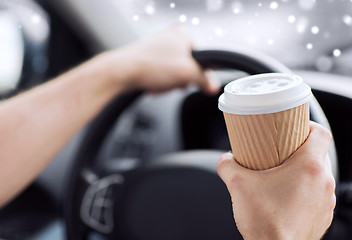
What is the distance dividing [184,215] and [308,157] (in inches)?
15.9

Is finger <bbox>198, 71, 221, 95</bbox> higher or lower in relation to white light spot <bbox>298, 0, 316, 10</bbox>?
lower

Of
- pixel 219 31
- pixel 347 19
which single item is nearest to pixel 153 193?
pixel 219 31

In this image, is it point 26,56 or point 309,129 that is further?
point 26,56

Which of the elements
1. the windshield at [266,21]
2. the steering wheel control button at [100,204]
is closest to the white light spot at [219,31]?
the windshield at [266,21]

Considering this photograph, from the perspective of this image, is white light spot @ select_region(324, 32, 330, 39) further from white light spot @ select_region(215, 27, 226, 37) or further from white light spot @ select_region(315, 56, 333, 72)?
white light spot @ select_region(315, 56, 333, 72)

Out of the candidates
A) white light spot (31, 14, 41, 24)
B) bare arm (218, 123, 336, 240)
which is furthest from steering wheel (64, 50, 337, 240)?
white light spot (31, 14, 41, 24)

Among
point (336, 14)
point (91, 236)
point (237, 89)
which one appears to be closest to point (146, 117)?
point (91, 236)

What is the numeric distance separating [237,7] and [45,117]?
1.30 ft

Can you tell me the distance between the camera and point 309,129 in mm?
375

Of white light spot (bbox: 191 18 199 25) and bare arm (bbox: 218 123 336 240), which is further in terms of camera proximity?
white light spot (bbox: 191 18 199 25)

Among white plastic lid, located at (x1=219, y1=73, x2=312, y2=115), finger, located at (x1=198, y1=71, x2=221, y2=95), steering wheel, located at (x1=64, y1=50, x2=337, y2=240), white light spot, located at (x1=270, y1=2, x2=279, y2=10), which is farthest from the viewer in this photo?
finger, located at (x1=198, y1=71, x2=221, y2=95)

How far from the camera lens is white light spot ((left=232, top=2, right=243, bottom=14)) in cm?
55

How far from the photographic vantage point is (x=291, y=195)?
35 centimetres

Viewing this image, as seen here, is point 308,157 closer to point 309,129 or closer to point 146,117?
point 309,129
